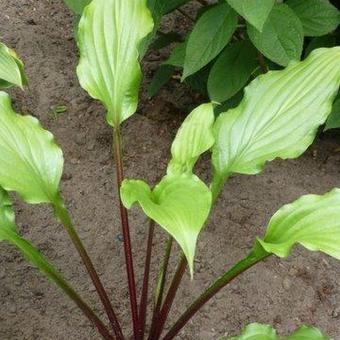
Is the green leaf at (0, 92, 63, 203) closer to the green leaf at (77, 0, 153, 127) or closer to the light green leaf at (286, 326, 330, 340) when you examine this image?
the green leaf at (77, 0, 153, 127)

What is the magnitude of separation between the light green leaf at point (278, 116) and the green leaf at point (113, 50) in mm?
222

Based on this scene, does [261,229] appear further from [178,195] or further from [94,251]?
[178,195]

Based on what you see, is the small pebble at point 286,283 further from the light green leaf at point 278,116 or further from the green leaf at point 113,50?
the green leaf at point 113,50

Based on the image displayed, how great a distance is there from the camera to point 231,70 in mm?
1808

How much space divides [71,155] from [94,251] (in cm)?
36

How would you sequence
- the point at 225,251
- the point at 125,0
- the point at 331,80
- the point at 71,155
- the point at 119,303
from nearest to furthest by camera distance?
1. the point at 331,80
2. the point at 125,0
3. the point at 119,303
4. the point at 225,251
5. the point at 71,155

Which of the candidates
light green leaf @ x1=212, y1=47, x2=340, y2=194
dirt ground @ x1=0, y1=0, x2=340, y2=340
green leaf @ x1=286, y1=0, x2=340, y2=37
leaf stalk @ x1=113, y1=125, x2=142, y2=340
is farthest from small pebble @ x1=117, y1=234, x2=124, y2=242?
green leaf @ x1=286, y1=0, x2=340, y2=37

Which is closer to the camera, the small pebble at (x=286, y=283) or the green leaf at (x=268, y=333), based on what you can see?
the green leaf at (x=268, y=333)

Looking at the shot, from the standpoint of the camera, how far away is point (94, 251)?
5.89ft

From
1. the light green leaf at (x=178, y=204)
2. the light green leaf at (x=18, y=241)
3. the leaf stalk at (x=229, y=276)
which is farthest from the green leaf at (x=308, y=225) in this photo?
the light green leaf at (x=18, y=241)

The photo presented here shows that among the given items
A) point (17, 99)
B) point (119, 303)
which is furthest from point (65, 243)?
point (17, 99)

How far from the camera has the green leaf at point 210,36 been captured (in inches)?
65.0

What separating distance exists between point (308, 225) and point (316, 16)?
74cm

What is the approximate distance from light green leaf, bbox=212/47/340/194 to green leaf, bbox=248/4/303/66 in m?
0.24
